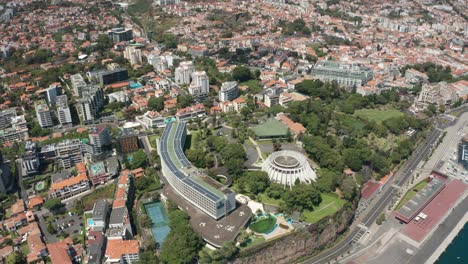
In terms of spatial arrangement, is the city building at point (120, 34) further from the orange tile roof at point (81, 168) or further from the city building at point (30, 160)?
the orange tile roof at point (81, 168)

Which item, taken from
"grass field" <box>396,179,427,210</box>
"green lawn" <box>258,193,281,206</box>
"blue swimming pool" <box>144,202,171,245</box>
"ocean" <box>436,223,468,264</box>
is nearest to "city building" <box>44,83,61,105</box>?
"blue swimming pool" <box>144,202,171,245</box>

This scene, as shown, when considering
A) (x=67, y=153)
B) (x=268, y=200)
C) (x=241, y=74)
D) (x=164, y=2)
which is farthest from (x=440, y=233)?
(x=164, y=2)

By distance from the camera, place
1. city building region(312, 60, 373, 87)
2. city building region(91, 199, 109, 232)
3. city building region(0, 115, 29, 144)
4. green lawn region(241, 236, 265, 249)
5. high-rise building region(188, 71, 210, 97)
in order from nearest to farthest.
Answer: green lawn region(241, 236, 265, 249) < city building region(91, 199, 109, 232) < city building region(0, 115, 29, 144) < high-rise building region(188, 71, 210, 97) < city building region(312, 60, 373, 87)

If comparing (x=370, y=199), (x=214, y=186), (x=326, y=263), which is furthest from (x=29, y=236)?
(x=370, y=199)

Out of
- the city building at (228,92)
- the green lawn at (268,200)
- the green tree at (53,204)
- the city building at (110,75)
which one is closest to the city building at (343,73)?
the city building at (228,92)

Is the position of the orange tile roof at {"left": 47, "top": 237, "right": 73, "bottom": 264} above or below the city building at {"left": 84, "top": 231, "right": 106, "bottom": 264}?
below

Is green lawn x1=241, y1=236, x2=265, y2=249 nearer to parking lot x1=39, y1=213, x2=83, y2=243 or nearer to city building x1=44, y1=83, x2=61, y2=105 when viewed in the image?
parking lot x1=39, y1=213, x2=83, y2=243

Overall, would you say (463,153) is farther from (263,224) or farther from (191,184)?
(191,184)
